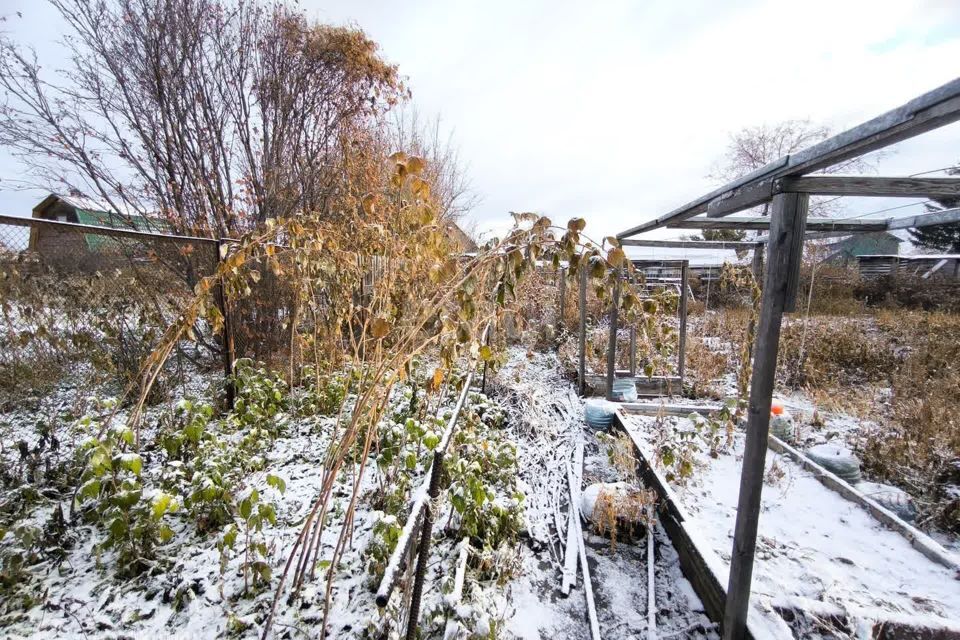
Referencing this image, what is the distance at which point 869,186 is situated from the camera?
1.63 m

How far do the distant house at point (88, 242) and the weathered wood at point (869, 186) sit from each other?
3889mm

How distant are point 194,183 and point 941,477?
758 centimetres

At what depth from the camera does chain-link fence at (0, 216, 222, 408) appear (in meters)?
2.81

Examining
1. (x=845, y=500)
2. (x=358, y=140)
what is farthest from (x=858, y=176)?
(x=358, y=140)

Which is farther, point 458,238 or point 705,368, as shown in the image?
point 458,238

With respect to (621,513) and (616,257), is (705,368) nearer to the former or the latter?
(621,513)

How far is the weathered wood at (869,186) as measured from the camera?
1445 mm

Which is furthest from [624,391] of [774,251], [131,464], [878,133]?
[131,464]

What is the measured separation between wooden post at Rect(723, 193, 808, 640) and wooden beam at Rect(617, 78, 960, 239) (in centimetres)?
13

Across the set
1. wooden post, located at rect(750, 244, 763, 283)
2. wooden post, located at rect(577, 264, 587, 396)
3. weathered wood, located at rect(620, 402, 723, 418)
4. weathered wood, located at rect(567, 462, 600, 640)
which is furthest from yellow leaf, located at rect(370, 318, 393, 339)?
wooden post, located at rect(750, 244, 763, 283)

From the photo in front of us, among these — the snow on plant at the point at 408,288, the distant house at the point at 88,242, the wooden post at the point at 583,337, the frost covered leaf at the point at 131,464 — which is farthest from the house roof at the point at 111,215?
the wooden post at the point at 583,337

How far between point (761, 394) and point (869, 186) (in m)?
1.01

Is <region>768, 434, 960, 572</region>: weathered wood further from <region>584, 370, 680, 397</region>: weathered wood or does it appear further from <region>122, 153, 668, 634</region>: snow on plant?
<region>122, 153, 668, 634</region>: snow on plant

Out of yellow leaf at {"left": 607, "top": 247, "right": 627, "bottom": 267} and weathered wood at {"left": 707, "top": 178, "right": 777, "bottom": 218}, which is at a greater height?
weathered wood at {"left": 707, "top": 178, "right": 777, "bottom": 218}
